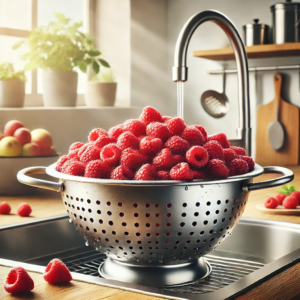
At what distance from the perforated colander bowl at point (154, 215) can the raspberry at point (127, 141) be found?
0.07 meters

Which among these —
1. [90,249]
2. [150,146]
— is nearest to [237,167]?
[150,146]

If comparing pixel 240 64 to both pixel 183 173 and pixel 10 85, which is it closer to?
pixel 183 173

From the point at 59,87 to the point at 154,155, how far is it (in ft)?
5.26

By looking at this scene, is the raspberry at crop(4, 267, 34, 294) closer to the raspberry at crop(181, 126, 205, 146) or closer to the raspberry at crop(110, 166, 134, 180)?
the raspberry at crop(110, 166, 134, 180)

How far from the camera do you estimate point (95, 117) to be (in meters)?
2.36

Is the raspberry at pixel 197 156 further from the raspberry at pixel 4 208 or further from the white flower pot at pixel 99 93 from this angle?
the white flower pot at pixel 99 93

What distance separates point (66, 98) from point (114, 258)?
5.23ft

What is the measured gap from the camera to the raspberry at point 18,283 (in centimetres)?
60

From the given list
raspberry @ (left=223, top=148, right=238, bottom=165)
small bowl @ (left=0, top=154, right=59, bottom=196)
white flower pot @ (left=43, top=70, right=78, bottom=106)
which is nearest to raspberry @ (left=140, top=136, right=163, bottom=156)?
raspberry @ (left=223, top=148, right=238, bottom=165)

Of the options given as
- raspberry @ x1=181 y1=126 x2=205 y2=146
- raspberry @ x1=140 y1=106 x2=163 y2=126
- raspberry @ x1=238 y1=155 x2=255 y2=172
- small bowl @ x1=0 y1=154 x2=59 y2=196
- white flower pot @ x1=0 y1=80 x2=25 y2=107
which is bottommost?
small bowl @ x1=0 y1=154 x2=59 y2=196

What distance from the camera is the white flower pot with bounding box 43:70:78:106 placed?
2.22 meters

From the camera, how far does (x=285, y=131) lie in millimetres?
2504

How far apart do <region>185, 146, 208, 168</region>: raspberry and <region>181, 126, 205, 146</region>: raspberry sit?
5cm

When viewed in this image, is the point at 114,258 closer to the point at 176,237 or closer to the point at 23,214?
the point at 176,237
